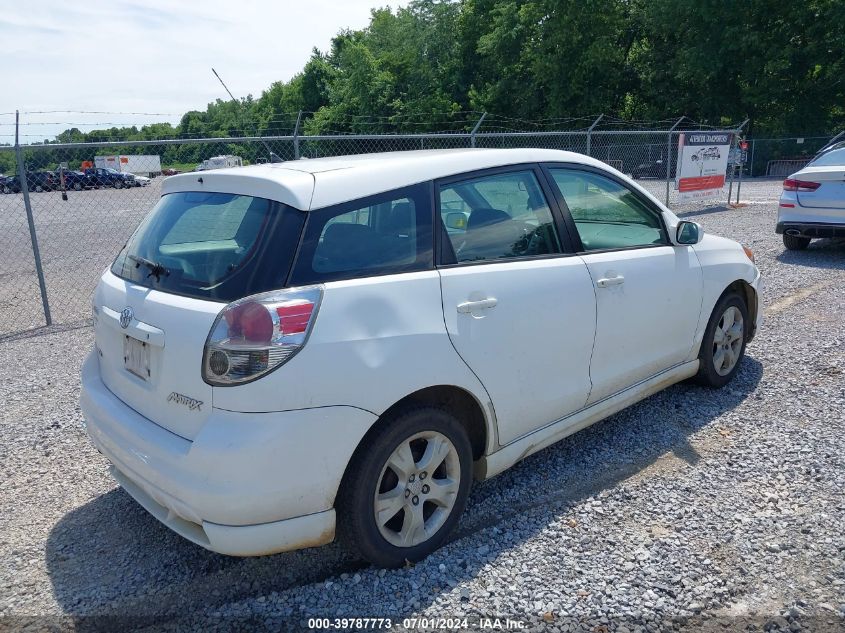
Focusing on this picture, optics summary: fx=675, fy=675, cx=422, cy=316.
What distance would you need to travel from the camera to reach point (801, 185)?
9.41m

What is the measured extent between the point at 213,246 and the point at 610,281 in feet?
6.76

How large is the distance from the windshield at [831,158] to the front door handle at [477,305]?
854 centimetres

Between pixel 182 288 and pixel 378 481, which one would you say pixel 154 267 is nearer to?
pixel 182 288

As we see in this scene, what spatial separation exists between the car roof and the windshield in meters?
7.97

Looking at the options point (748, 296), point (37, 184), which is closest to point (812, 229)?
point (748, 296)

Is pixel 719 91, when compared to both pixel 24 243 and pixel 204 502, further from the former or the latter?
pixel 204 502

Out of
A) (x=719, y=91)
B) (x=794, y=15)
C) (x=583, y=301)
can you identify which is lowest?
(x=583, y=301)

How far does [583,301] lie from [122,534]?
2.61 meters

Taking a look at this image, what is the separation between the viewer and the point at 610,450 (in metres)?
4.06

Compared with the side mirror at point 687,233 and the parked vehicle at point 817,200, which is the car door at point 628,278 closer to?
the side mirror at point 687,233

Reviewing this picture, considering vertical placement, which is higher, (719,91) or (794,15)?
(794,15)

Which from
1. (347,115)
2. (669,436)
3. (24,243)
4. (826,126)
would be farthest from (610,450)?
(347,115)

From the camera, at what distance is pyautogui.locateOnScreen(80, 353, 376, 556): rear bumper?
2.46 m

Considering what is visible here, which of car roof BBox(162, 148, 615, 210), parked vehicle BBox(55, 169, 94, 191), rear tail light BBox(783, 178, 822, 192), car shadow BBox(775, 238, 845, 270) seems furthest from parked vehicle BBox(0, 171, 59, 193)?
car shadow BBox(775, 238, 845, 270)
